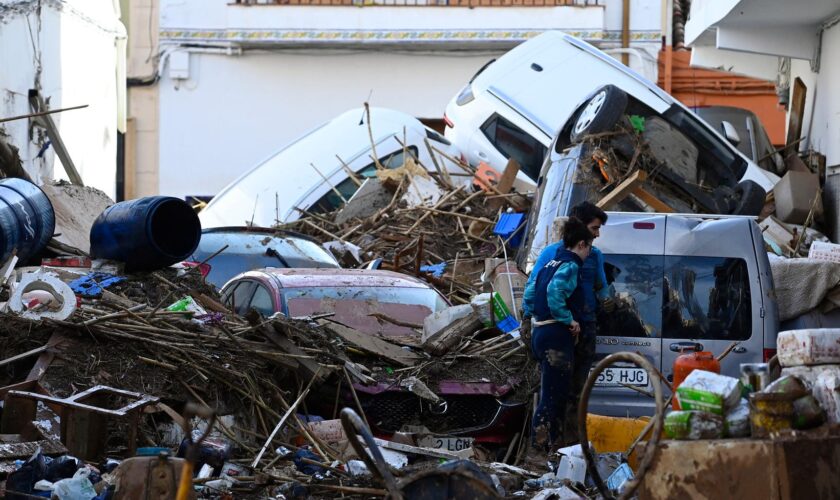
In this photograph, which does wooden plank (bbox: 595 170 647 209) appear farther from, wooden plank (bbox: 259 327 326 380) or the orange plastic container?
the orange plastic container

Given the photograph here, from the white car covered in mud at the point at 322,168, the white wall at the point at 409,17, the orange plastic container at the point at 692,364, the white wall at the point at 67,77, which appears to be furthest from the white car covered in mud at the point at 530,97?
the white wall at the point at 409,17

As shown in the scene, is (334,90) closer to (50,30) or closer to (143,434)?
(50,30)

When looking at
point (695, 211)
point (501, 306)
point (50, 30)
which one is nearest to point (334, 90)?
point (50, 30)

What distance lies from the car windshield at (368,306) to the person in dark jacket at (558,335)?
177cm

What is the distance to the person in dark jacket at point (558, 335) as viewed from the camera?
9148 millimetres

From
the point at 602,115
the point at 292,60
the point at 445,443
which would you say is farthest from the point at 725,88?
the point at 445,443

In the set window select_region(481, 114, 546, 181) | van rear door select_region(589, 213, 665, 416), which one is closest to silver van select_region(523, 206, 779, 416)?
van rear door select_region(589, 213, 665, 416)

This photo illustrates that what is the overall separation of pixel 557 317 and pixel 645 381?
2.76ft

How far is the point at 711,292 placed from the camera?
9.60m

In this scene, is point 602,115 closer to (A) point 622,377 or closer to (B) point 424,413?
(A) point 622,377

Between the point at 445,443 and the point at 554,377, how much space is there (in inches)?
34.0

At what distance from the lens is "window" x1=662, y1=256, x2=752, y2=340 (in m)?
9.52

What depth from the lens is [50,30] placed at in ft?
59.3

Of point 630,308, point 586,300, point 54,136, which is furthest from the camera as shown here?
point 54,136
